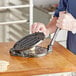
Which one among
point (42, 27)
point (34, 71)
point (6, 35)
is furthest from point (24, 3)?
point (34, 71)

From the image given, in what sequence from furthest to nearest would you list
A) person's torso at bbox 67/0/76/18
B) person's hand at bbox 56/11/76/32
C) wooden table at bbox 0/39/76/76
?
person's torso at bbox 67/0/76/18 → person's hand at bbox 56/11/76/32 → wooden table at bbox 0/39/76/76

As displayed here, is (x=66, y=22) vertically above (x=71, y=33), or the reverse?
(x=66, y=22)

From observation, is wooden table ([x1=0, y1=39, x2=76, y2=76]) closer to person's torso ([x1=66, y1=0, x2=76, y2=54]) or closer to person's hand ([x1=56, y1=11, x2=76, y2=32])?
person's hand ([x1=56, y1=11, x2=76, y2=32])

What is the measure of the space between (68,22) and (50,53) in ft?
0.65

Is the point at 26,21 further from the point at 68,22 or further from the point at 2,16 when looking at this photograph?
the point at 68,22

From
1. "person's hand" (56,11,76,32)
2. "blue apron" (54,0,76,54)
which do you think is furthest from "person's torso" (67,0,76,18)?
"person's hand" (56,11,76,32)

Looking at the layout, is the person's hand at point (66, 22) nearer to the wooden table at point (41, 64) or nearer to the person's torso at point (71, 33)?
the wooden table at point (41, 64)

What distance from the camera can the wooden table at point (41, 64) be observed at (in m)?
1.26

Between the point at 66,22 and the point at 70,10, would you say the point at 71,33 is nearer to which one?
the point at 70,10

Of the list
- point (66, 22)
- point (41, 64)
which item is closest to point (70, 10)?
point (66, 22)

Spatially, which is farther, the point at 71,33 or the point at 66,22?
the point at 71,33

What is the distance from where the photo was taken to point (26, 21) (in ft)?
10.9

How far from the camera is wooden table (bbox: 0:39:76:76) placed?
49.6 inches

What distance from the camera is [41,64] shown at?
134 cm
